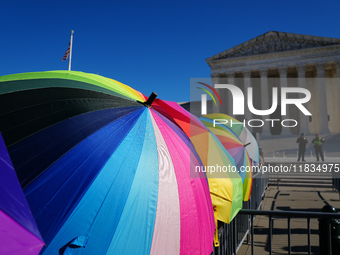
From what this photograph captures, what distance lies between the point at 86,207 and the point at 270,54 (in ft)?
138

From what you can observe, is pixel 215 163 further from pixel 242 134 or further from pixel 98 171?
pixel 242 134

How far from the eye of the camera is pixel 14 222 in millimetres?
1005

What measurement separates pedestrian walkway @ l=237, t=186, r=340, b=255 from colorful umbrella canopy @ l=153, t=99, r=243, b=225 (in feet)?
9.32

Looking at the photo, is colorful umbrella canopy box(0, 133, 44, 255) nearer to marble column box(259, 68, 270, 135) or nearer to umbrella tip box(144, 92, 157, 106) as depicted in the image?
umbrella tip box(144, 92, 157, 106)

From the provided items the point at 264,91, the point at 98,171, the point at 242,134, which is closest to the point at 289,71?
the point at 264,91

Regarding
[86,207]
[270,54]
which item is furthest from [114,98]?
[270,54]

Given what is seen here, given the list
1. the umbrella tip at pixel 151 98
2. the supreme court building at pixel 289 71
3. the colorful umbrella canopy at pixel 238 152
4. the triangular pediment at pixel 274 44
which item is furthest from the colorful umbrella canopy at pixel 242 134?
the triangular pediment at pixel 274 44

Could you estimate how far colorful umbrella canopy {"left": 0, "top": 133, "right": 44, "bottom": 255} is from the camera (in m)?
0.98

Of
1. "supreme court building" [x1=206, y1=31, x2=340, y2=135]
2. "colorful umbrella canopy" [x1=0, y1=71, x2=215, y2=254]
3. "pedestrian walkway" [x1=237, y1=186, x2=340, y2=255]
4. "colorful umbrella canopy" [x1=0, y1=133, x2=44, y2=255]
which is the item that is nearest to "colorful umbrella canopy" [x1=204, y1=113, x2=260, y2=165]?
"pedestrian walkway" [x1=237, y1=186, x2=340, y2=255]

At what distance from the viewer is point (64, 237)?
1334 mm

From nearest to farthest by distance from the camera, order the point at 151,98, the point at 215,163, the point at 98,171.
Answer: the point at 98,171
the point at 151,98
the point at 215,163

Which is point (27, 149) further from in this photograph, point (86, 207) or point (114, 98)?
point (114, 98)

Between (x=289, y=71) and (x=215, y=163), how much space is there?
4373 cm

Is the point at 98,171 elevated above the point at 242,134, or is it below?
below
